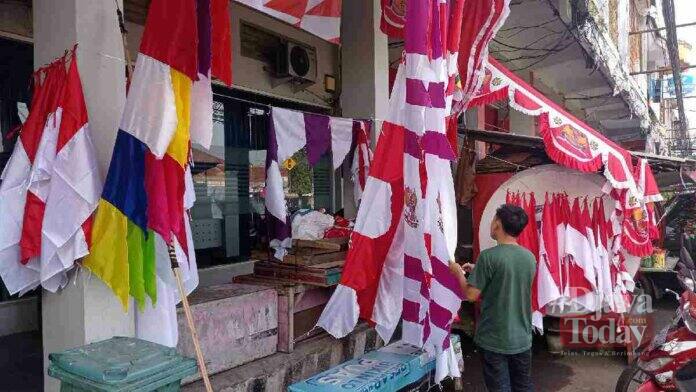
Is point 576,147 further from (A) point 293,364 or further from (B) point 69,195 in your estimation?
(B) point 69,195

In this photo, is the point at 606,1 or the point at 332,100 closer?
the point at 332,100

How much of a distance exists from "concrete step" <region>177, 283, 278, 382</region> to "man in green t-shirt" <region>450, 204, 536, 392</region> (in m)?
1.93

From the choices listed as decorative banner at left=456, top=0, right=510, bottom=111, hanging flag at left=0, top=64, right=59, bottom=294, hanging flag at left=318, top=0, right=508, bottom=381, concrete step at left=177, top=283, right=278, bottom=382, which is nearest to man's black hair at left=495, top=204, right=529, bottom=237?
hanging flag at left=318, top=0, right=508, bottom=381

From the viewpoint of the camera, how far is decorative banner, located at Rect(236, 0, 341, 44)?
6.23 meters

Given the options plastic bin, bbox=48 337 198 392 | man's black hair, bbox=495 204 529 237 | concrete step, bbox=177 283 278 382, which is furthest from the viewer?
concrete step, bbox=177 283 278 382

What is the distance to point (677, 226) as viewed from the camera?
10094mm

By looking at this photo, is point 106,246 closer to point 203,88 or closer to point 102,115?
point 102,115

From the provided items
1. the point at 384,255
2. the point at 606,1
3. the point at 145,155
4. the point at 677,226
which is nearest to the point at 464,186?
the point at 384,255

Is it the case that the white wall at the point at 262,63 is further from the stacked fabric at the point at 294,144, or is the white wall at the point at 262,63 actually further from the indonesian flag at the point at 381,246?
the indonesian flag at the point at 381,246

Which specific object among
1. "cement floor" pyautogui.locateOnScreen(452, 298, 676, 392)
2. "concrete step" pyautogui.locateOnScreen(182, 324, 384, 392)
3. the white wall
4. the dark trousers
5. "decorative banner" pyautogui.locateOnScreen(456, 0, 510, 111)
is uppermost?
the white wall

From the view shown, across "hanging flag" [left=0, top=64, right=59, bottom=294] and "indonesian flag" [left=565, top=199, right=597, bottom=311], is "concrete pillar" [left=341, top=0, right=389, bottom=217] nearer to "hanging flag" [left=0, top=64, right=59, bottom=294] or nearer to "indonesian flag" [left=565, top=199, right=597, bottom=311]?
"indonesian flag" [left=565, top=199, right=597, bottom=311]

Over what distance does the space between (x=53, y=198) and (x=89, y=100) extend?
0.73 m

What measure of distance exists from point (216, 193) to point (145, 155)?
4555 millimetres

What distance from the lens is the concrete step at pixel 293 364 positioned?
408cm
